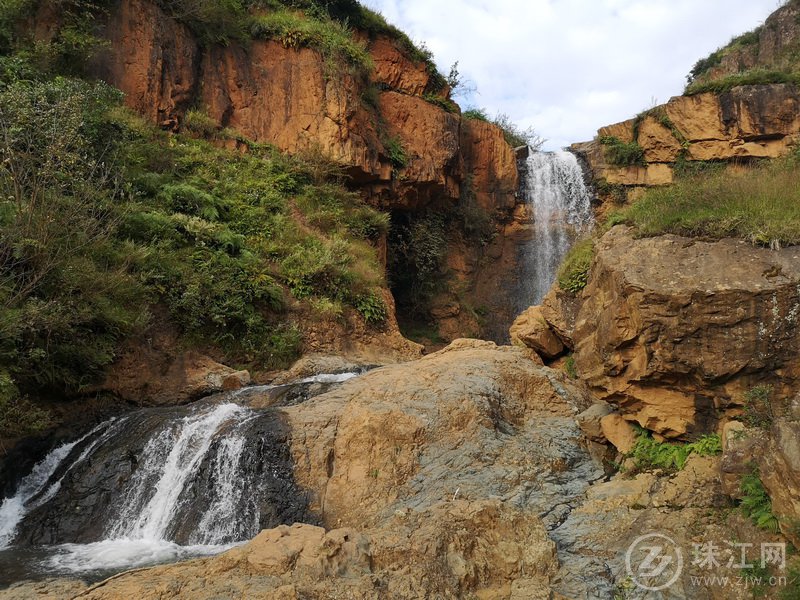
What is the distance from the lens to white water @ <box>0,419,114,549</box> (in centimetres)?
801

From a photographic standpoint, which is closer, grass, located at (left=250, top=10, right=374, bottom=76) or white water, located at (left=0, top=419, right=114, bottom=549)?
white water, located at (left=0, top=419, right=114, bottom=549)

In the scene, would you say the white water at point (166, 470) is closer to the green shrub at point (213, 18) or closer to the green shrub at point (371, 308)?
the green shrub at point (371, 308)

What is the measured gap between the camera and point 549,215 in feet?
81.2

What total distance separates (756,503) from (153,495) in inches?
294

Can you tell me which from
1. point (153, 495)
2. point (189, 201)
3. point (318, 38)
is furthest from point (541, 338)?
point (318, 38)

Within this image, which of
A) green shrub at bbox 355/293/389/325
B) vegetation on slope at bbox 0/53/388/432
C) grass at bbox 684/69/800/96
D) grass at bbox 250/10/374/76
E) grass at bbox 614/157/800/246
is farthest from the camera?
grass at bbox 684/69/800/96

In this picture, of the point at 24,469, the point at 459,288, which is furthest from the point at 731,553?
the point at 459,288

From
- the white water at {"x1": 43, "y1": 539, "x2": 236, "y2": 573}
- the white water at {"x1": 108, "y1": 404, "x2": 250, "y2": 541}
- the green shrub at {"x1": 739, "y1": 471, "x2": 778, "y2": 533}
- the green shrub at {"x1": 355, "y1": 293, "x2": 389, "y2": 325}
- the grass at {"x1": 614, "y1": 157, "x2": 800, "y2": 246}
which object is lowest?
the white water at {"x1": 43, "y1": 539, "x2": 236, "y2": 573}

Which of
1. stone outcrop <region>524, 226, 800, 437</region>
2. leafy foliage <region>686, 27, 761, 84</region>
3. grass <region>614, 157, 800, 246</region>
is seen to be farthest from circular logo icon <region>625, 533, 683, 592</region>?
leafy foliage <region>686, 27, 761, 84</region>

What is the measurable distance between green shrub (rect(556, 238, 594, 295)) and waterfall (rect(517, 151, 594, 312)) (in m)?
13.7

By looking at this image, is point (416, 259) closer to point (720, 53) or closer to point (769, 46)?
point (769, 46)

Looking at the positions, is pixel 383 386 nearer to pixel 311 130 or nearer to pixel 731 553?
pixel 731 553

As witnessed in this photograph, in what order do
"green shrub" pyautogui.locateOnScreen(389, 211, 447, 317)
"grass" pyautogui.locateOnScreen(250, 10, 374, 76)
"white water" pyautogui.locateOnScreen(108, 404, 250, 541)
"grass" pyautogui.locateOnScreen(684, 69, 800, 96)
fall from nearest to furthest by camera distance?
"white water" pyautogui.locateOnScreen(108, 404, 250, 541), "grass" pyautogui.locateOnScreen(250, 10, 374, 76), "green shrub" pyautogui.locateOnScreen(389, 211, 447, 317), "grass" pyautogui.locateOnScreen(684, 69, 800, 96)

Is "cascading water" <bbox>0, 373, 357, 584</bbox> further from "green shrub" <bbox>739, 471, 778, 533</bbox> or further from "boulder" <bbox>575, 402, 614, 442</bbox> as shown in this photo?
"green shrub" <bbox>739, 471, 778, 533</bbox>
